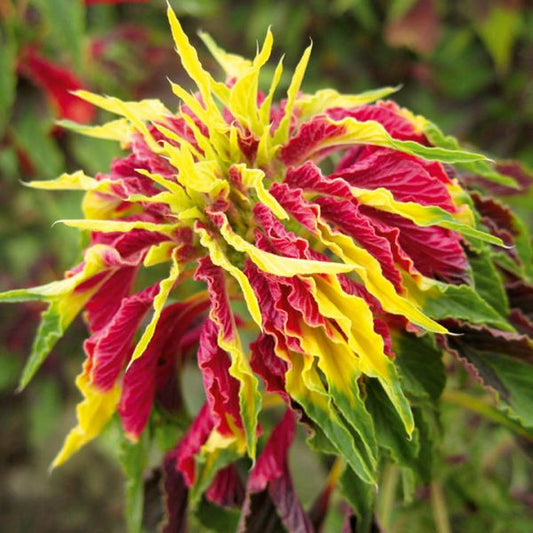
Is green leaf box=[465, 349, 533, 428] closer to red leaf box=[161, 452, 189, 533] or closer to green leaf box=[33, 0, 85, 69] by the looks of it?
red leaf box=[161, 452, 189, 533]

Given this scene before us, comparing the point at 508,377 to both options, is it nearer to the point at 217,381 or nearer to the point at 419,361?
the point at 419,361

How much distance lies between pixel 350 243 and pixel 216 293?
113mm

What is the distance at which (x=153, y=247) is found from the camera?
672 millimetres

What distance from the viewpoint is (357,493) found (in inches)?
30.6

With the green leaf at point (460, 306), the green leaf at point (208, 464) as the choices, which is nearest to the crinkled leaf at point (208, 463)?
the green leaf at point (208, 464)

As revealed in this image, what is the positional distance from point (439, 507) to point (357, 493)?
0.28m

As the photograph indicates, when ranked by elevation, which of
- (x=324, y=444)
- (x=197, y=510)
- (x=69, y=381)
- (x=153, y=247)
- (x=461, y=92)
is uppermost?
(x=461, y=92)

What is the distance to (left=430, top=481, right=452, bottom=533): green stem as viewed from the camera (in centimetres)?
99

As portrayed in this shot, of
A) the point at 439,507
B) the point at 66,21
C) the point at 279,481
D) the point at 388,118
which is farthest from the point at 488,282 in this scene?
the point at 66,21

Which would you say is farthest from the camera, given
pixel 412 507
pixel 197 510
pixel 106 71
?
pixel 106 71

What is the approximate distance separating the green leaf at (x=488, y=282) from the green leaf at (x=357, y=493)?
0.21m

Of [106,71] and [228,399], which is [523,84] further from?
[228,399]

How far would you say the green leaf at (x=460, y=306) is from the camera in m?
0.68

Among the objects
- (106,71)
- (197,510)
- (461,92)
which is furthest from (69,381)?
(197,510)
